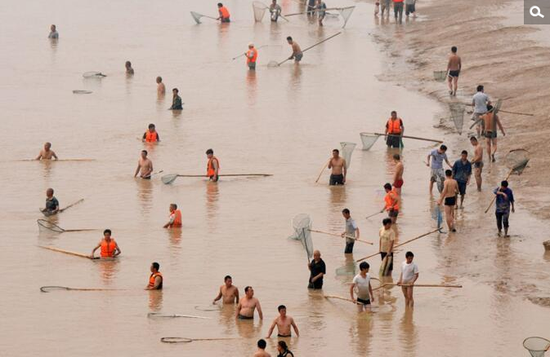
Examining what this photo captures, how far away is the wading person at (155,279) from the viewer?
21.9 metres

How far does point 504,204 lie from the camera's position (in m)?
23.5

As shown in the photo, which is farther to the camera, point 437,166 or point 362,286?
point 437,166

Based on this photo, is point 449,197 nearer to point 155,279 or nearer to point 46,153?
point 155,279

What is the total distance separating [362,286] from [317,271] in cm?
141

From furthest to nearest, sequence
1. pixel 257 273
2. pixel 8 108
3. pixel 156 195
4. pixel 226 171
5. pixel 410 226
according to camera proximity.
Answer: pixel 8 108 → pixel 226 171 → pixel 156 195 → pixel 410 226 → pixel 257 273

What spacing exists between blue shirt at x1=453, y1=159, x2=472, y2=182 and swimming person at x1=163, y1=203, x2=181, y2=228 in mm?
5259

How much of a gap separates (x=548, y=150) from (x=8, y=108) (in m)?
16.2

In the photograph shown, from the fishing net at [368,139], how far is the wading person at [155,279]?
10422mm

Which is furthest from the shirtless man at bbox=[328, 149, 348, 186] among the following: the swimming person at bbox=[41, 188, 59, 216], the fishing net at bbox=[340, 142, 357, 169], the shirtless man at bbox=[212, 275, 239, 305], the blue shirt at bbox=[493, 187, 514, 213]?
the shirtless man at bbox=[212, 275, 239, 305]

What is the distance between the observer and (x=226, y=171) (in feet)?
98.7

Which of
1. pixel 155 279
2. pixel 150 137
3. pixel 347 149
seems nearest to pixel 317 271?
pixel 155 279

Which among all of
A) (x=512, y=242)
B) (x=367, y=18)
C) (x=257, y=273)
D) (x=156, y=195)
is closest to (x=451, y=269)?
(x=512, y=242)

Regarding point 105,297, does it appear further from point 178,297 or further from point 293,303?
point 293,303

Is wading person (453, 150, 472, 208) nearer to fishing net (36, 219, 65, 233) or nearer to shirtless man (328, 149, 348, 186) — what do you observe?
shirtless man (328, 149, 348, 186)
